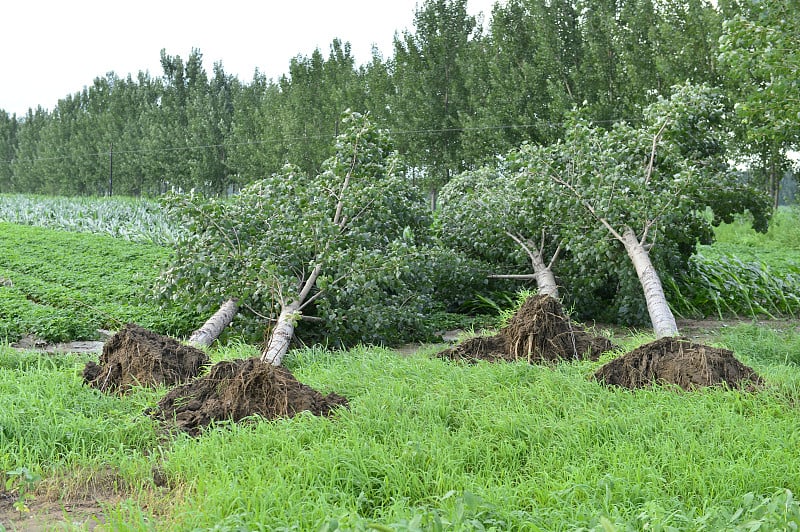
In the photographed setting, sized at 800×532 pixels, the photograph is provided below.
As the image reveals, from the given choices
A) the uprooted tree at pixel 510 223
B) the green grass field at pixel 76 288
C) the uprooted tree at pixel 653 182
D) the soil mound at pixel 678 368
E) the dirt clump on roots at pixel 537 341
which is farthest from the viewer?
the uprooted tree at pixel 510 223

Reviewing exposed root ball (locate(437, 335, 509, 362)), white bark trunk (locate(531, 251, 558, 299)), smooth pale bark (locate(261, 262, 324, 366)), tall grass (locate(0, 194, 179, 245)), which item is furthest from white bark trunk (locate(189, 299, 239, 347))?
tall grass (locate(0, 194, 179, 245))

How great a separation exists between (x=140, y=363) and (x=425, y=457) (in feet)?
8.33

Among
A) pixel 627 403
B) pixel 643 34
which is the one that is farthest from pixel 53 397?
pixel 643 34

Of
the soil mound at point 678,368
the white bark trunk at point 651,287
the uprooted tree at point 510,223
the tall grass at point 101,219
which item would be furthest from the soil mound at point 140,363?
the tall grass at point 101,219

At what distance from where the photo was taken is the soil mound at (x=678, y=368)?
14.8ft

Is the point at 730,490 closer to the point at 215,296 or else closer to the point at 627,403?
the point at 627,403

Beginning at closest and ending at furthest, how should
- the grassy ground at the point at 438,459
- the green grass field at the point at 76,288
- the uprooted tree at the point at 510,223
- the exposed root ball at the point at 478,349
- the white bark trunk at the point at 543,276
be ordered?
the grassy ground at the point at 438,459, the exposed root ball at the point at 478,349, the green grass field at the point at 76,288, the white bark trunk at the point at 543,276, the uprooted tree at the point at 510,223

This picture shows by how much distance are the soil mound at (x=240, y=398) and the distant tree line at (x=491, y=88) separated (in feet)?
18.6

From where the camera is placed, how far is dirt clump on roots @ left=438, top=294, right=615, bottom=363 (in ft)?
18.4

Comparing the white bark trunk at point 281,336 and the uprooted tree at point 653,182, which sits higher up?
the uprooted tree at point 653,182

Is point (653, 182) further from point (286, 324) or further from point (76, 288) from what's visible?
point (76, 288)

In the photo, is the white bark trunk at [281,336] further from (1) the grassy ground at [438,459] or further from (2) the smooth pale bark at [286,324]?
(1) the grassy ground at [438,459]

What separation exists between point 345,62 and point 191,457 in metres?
23.0

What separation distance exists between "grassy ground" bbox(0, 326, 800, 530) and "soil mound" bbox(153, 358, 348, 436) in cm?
18
